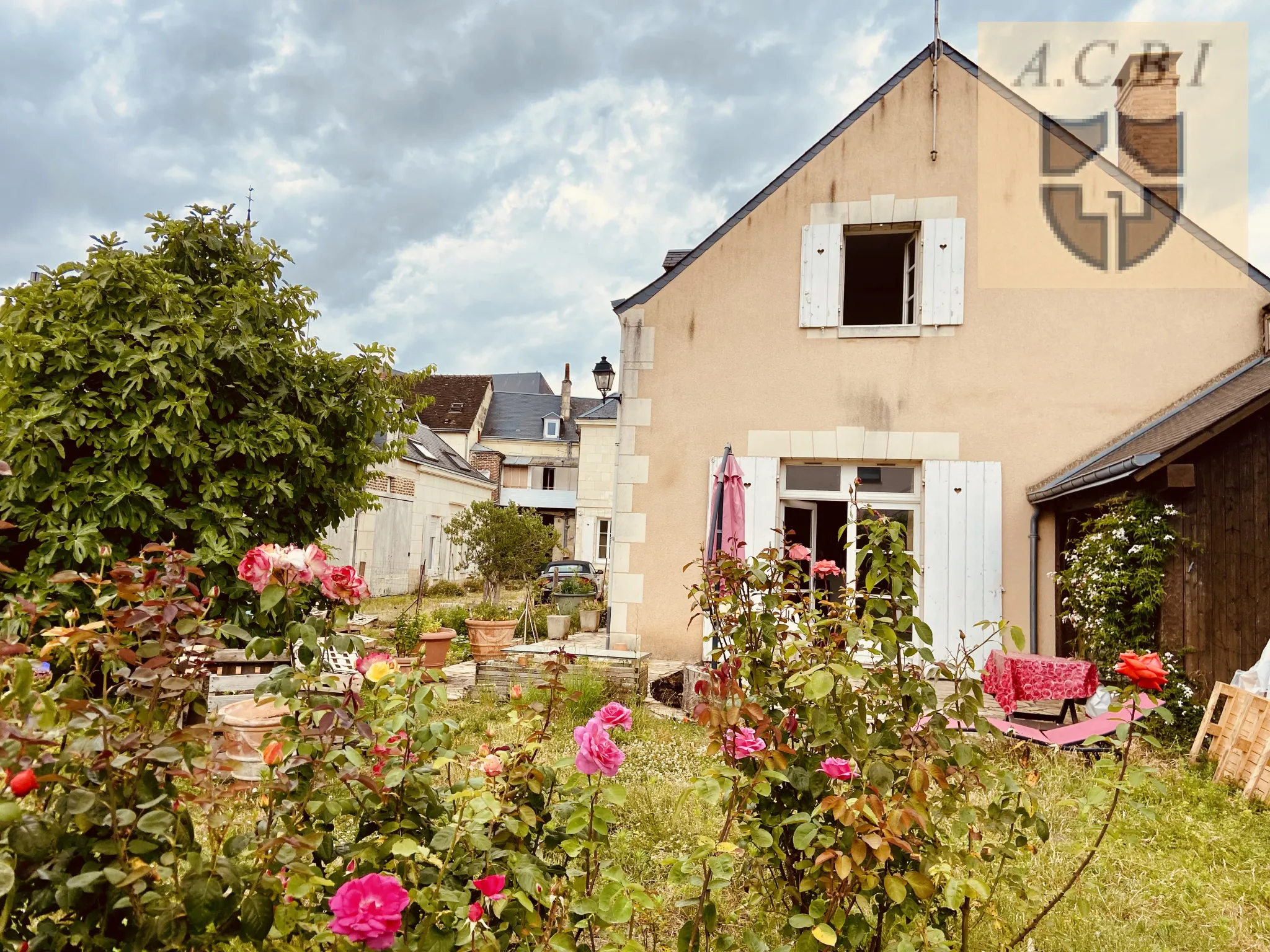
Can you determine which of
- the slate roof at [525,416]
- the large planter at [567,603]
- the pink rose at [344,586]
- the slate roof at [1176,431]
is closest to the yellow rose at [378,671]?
the pink rose at [344,586]

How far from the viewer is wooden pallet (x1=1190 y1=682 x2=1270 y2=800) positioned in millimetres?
4383

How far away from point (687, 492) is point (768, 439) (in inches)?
41.9

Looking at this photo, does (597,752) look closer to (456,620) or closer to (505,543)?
(456,620)

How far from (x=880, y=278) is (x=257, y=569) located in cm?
1048

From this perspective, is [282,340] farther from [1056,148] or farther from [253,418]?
[1056,148]

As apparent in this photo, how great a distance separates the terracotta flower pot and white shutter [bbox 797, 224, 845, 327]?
5388 millimetres

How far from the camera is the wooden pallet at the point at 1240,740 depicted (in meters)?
4.38

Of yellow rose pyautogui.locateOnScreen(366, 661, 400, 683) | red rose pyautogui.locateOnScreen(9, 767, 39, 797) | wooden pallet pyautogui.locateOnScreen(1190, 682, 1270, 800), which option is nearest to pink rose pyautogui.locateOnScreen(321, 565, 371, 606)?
yellow rose pyautogui.locateOnScreen(366, 661, 400, 683)

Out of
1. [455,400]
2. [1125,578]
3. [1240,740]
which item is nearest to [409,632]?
[1125,578]

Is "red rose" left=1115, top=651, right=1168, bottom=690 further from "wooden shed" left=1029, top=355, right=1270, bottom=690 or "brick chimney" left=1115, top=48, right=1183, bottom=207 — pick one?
"brick chimney" left=1115, top=48, right=1183, bottom=207

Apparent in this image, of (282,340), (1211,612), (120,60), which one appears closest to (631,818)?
(282,340)

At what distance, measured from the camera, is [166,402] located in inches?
164

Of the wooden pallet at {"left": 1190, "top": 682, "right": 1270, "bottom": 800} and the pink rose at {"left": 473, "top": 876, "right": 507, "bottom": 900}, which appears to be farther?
the wooden pallet at {"left": 1190, "top": 682, "right": 1270, "bottom": 800}

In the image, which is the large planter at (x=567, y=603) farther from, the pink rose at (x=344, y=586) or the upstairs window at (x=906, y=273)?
the pink rose at (x=344, y=586)
